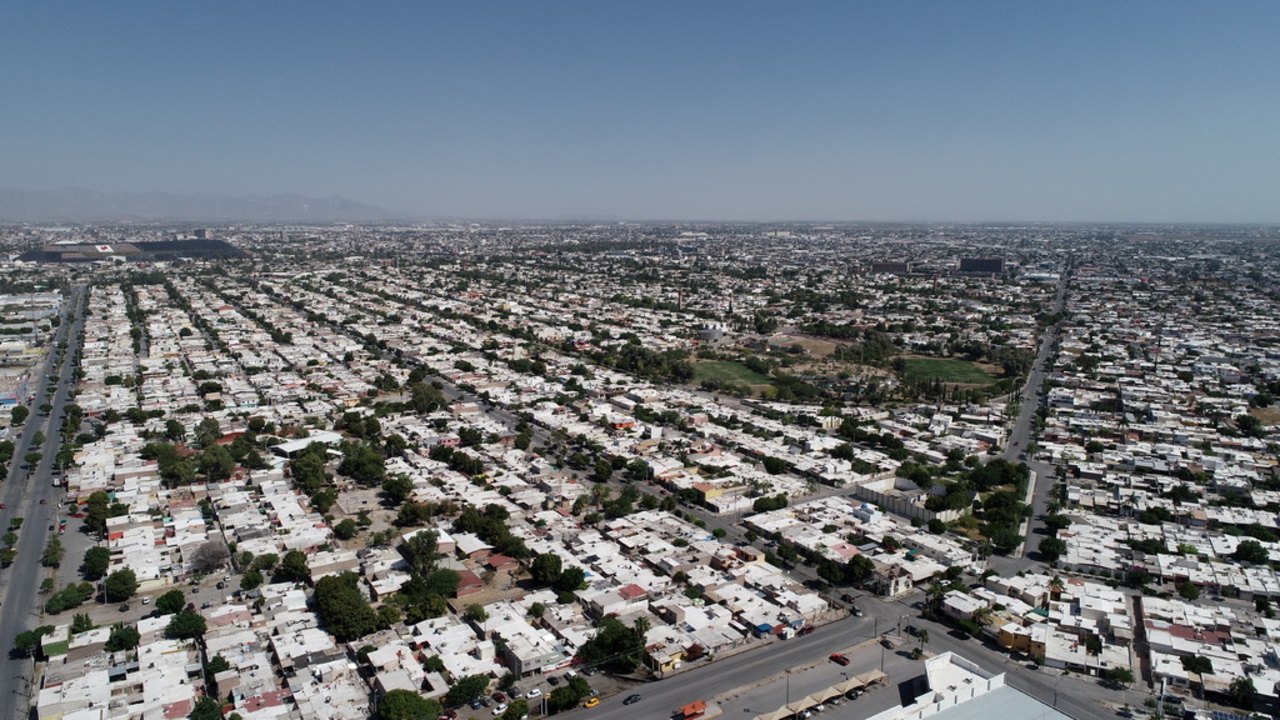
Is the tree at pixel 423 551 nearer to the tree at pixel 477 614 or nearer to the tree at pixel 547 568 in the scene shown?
the tree at pixel 477 614

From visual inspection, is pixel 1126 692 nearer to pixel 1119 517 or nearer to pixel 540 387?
pixel 1119 517

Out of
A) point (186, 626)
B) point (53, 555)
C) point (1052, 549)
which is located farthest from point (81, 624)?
point (1052, 549)

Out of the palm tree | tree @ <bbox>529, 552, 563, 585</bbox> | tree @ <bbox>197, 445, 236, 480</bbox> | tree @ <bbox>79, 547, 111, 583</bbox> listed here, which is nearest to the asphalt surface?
the palm tree

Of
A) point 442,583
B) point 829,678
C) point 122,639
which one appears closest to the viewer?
point 829,678

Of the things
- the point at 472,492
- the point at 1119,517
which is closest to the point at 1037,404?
the point at 1119,517

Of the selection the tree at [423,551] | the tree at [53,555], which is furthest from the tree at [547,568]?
the tree at [53,555]

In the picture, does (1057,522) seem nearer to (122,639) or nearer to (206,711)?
(206,711)
